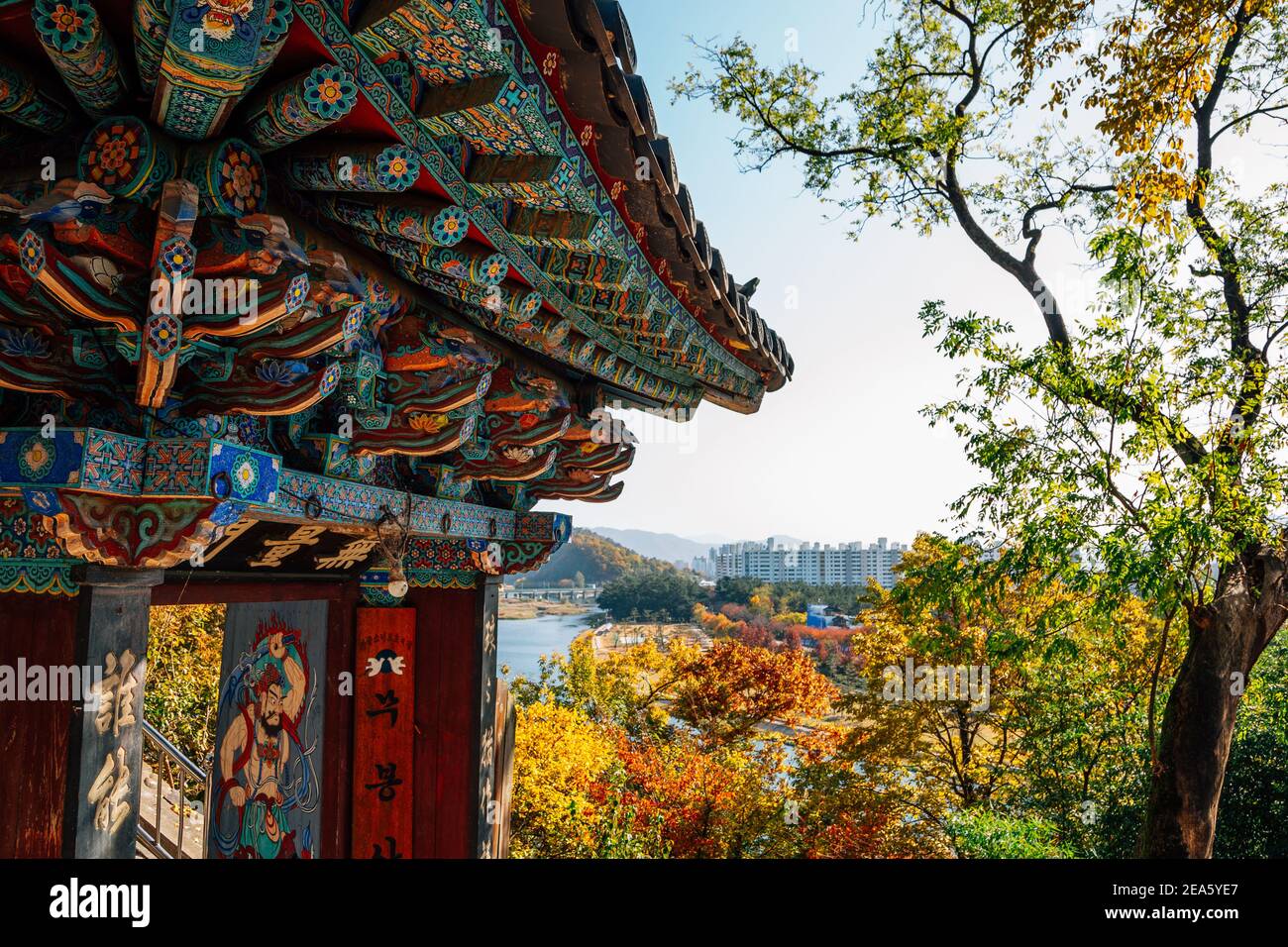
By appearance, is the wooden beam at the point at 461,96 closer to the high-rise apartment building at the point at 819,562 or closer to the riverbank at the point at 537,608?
the riverbank at the point at 537,608

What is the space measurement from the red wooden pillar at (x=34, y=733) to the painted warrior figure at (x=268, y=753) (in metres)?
1.84

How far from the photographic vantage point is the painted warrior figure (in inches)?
148

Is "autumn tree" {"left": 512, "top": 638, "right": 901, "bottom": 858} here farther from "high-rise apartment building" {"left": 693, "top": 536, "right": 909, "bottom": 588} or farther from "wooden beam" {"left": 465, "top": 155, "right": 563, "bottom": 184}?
"high-rise apartment building" {"left": 693, "top": 536, "right": 909, "bottom": 588}

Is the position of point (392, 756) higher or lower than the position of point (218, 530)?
lower

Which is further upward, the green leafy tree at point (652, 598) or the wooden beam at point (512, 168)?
the wooden beam at point (512, 168)

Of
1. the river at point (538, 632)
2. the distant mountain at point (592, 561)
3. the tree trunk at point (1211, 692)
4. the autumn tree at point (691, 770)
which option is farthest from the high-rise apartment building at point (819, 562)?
the tree trunk at point (1211, 692)

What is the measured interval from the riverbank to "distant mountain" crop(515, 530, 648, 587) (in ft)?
8.30

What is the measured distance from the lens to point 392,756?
13.1ft

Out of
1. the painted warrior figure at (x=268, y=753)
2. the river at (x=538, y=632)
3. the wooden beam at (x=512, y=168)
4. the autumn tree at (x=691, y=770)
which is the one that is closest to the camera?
the wooden beam at (x=512, y=168)

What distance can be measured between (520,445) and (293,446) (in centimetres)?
108

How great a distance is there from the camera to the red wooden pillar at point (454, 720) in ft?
13.1

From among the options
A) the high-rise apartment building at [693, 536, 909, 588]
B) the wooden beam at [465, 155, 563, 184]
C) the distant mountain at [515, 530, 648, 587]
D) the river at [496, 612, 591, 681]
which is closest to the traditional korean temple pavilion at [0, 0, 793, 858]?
the wooden beam at [465, 155, 563, 184]
